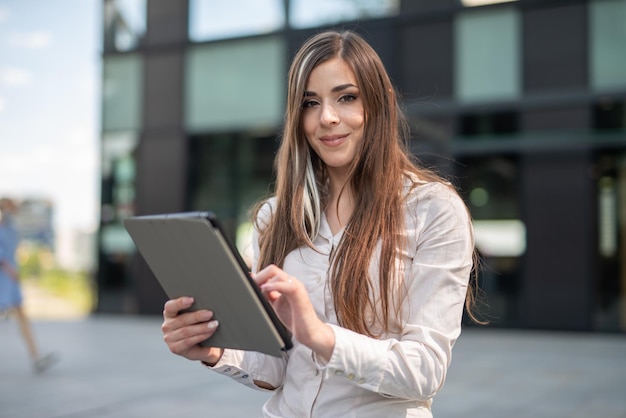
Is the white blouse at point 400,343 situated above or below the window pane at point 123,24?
below

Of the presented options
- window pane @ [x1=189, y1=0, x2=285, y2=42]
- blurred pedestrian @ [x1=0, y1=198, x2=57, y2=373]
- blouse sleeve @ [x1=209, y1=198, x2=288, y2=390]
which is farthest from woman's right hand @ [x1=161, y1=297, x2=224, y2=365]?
window pane @ [x1=189, y1=0, x2=285, y2=42]

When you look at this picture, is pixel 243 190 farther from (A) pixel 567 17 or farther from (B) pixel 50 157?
(A) pixel 567 17

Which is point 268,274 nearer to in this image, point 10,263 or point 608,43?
point 10,263

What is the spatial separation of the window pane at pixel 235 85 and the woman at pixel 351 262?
9.82 meters

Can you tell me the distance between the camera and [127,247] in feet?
41.2

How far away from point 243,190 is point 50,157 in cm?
358

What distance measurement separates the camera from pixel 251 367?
1.78 meters

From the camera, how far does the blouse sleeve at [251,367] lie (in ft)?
5.66

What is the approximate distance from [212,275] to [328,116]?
1.77ft

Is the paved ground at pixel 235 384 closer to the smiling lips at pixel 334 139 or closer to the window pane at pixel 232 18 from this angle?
the smiling lips at pixel 334 139

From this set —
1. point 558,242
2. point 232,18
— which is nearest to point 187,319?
point 558,242

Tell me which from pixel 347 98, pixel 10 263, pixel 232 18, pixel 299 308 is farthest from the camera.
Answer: pixel 232 18

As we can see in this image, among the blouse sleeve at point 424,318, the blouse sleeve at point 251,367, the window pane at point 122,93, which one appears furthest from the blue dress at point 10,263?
the blouse sleeve at point 424,318

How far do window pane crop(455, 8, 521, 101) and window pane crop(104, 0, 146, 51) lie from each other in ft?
18.8
